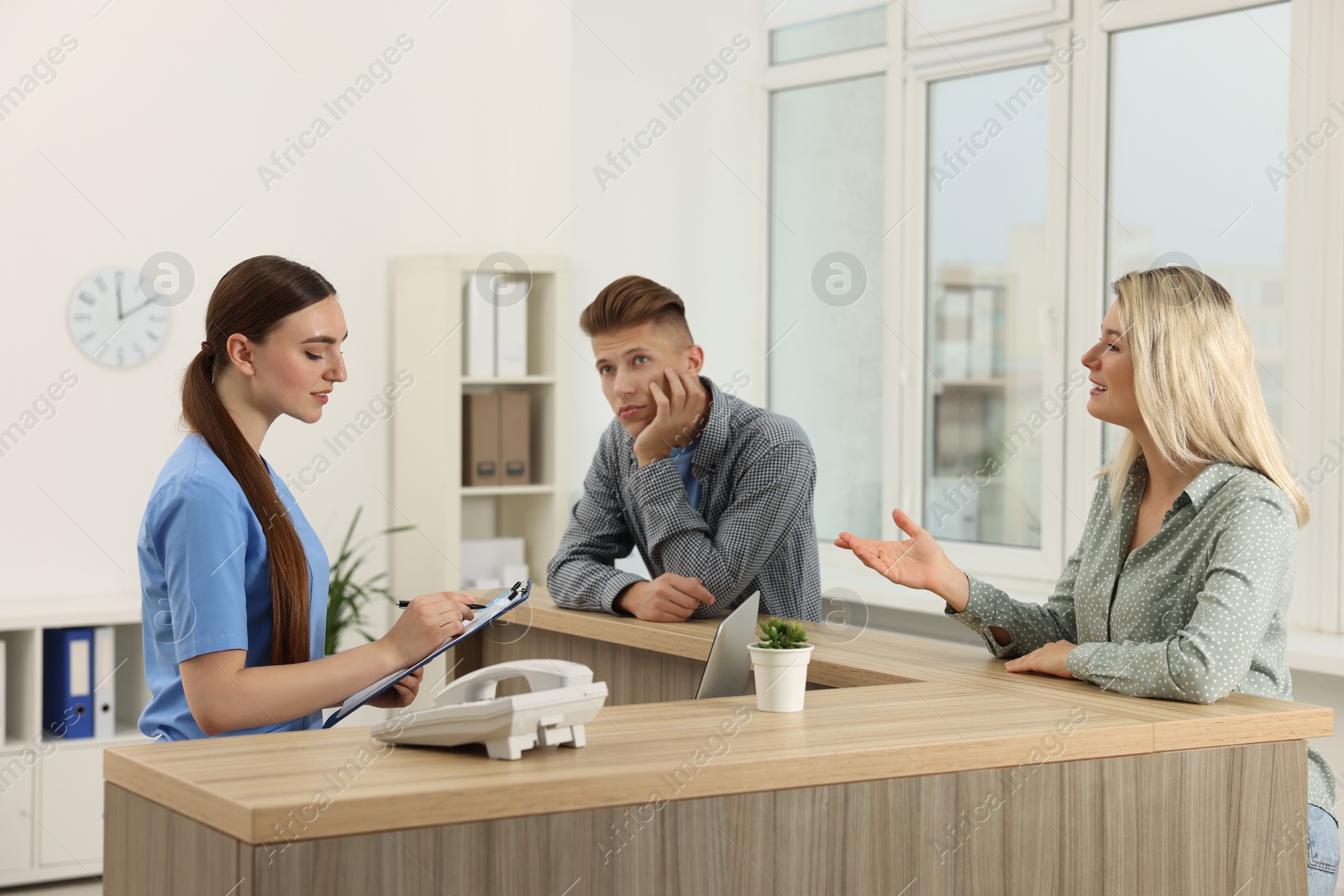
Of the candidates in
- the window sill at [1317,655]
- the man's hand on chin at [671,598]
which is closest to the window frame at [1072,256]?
the window sill at [1317,655]

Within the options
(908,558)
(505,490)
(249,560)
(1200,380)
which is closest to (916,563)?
(908,558)

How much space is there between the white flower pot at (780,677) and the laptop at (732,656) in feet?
0.39

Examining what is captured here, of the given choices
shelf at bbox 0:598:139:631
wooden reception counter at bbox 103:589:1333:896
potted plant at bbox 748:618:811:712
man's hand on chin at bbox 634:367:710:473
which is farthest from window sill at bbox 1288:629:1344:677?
shelf at bbox 0:598:139:631

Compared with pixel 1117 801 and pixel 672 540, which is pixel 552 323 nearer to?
pixel 672 540

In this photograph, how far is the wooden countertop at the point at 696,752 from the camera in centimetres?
128

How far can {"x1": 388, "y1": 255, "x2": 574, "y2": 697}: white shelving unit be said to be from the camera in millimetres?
4520

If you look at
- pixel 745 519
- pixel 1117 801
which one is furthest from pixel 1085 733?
pixel 745 519

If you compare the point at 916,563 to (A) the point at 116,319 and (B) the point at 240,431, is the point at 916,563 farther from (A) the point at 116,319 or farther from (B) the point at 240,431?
(A) the point at 116,319

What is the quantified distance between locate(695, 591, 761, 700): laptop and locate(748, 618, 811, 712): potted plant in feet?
0.36

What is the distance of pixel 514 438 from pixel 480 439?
0.12 m

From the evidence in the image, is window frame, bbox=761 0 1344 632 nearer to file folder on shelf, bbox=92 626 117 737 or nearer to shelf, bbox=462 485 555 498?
shelf, bbox=462 485 555 498

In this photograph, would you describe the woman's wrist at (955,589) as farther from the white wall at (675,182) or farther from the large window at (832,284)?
the white wall at (675,182)

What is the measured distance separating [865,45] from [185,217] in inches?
92.9

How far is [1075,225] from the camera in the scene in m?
4.00
